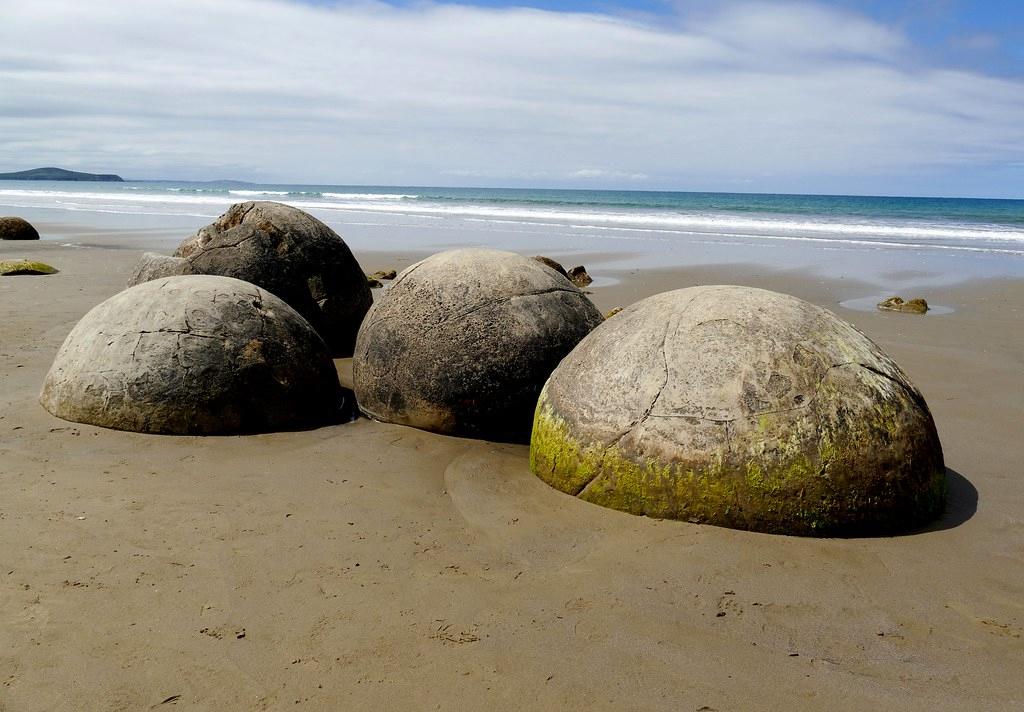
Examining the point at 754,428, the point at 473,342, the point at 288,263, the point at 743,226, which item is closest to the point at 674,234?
the point at 743,226

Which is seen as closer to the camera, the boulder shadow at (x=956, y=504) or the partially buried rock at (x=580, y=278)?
the boulder shadow at (x=956, y=504)

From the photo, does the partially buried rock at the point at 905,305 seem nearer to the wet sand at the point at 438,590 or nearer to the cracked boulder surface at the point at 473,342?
the wet sand at the point at 438,590

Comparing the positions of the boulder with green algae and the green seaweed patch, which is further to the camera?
the boulder with green algae

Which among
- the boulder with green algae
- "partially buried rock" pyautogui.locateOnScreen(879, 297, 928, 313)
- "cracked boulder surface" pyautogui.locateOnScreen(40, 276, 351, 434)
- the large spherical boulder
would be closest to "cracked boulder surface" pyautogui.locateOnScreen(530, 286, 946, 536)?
"cracked boulder surface" pyautogui.locateOnScreen(40, 276, 351, 434)

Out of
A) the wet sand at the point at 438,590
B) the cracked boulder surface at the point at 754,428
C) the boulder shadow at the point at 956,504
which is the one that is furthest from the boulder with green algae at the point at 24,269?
the boulder shadow at the point at 956,504

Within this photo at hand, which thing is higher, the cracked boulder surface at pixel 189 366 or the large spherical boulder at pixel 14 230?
the cracked boulder surface at pixel 189 366

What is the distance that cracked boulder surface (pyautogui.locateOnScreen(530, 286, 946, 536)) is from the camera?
4.05 m

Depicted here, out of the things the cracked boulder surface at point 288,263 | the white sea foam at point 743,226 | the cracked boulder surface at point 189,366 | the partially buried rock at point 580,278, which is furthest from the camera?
the white sea foam at point 743,226

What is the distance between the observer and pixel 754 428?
4.04 m

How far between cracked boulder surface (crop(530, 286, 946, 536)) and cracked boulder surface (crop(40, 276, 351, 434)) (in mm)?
2162

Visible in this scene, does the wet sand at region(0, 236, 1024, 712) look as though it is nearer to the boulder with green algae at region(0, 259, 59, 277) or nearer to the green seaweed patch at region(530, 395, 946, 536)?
the green seaweed patch at region(530, 395, 946, 536)

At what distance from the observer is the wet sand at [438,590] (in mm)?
2977

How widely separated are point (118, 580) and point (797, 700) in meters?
2.66

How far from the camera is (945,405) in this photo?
6914 mm
